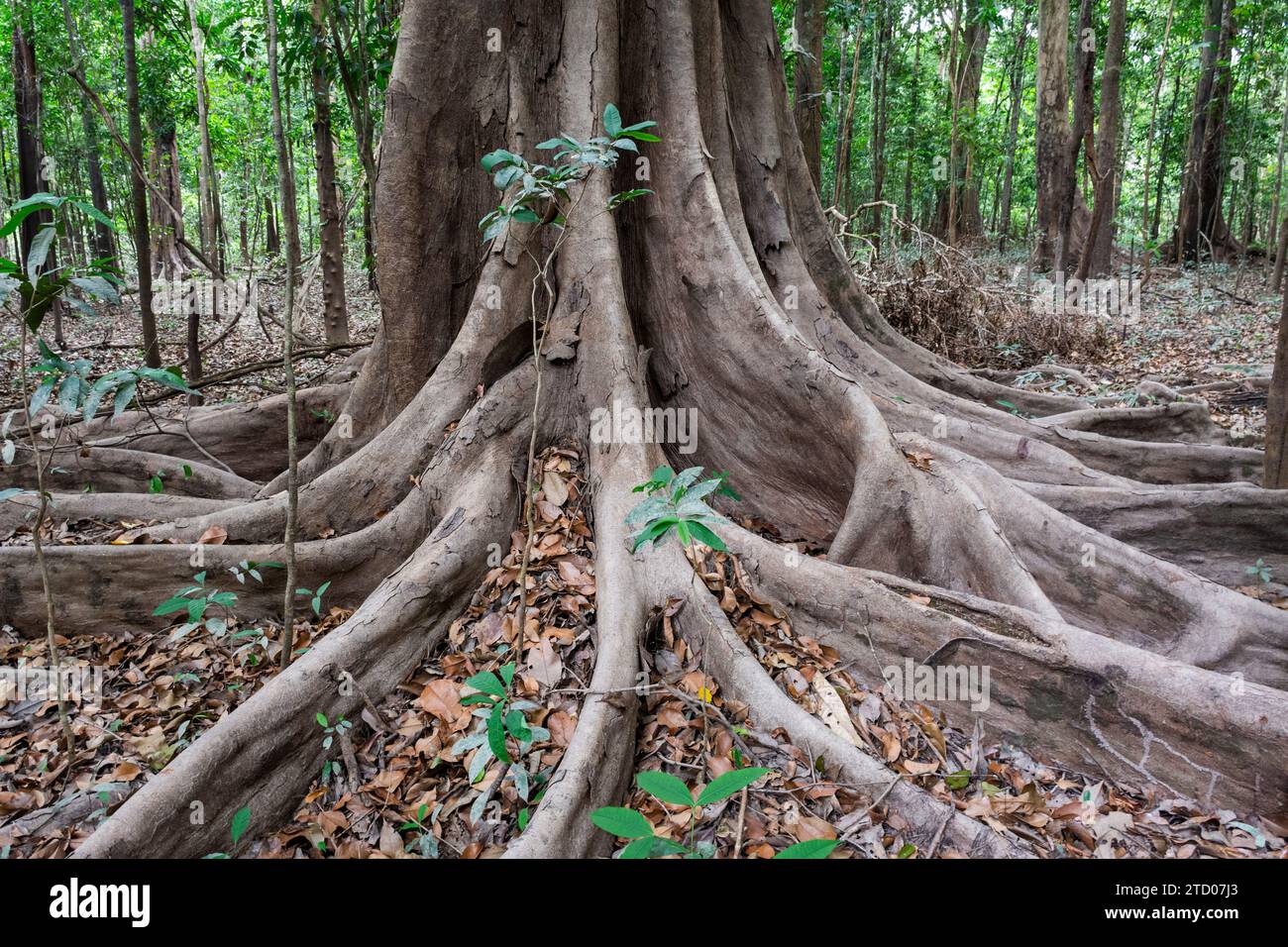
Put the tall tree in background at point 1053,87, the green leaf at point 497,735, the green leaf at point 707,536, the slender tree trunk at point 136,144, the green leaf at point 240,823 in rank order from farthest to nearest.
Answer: the tall tree in background at point 1053,87
the slender tree trunk at point 136,144
the green leaf at point 240,823
the green leaf at point 497,735
the green leaf at point 707,536

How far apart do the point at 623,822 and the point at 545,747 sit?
87 centimetres

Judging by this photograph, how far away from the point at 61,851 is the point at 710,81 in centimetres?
459

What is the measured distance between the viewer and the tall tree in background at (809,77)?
8133mm

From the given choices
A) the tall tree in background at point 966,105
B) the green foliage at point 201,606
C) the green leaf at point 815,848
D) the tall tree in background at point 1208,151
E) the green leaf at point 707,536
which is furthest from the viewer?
the tall tree in background at point 966,105

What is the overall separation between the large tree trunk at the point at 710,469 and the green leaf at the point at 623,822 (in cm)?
44

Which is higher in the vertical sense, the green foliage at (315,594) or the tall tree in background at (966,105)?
the tall tree in background at (966,105)

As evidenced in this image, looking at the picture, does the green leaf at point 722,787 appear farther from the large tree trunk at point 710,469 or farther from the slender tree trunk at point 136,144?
the slender tree trunk at point 136,144

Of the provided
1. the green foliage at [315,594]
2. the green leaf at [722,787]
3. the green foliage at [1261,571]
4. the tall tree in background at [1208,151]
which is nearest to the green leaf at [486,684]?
the green leaf at [722,787]

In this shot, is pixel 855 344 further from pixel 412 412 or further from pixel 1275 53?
pixel 1275 53

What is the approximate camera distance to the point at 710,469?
387cm

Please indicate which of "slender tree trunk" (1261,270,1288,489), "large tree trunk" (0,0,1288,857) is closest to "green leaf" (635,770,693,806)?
"large tree trunk" (0,0,1288,857)

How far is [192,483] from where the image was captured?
4031 millimetres

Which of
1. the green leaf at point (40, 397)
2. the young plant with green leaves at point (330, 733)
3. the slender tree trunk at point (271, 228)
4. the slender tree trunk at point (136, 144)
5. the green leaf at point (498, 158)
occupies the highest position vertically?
the slender tree trunk at point (271, 228)

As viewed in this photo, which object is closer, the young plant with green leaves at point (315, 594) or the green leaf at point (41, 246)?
the green leaf at point (41, 246)
